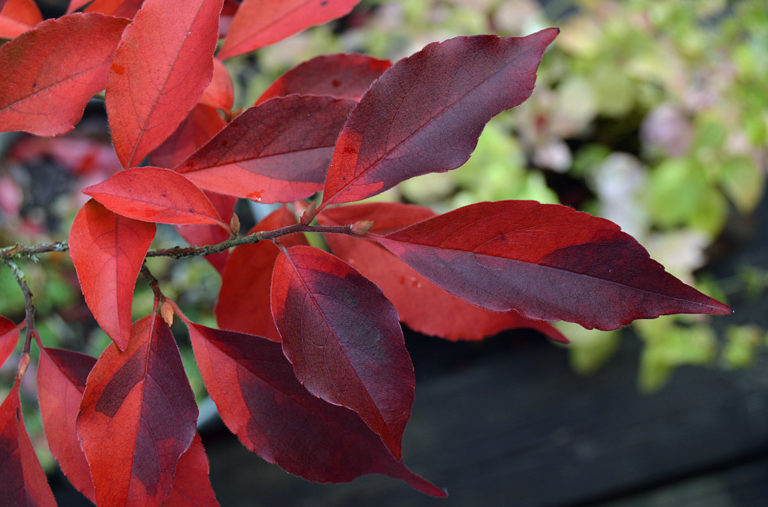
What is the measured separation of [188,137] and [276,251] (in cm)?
7

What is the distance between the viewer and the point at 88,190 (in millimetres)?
207

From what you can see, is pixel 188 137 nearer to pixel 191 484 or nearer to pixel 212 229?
pixel 212 229

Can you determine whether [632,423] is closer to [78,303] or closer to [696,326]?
[696,326]

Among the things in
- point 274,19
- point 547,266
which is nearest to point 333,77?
point 274,19

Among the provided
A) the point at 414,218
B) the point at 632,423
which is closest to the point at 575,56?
the point at 632,423

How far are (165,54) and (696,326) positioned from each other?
0.79 metres

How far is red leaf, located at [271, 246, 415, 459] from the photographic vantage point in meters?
0.20

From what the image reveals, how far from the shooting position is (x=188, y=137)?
0.27 meters

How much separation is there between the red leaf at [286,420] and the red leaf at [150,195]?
5cm

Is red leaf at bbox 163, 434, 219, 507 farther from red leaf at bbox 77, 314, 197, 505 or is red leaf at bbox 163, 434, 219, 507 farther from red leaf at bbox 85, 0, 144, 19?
red leaf at bbox 85, 0, 144, 19

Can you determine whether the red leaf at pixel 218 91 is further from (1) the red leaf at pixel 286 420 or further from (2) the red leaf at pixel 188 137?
(1) the red leaf at pixel 286 420

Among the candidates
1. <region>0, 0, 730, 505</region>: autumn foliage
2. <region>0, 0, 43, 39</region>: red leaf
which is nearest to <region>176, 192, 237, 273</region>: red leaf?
<region>0, 0, 730, 505</region>: autumn foliage

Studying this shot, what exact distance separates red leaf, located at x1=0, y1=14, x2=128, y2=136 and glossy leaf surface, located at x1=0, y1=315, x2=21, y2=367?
82 mm

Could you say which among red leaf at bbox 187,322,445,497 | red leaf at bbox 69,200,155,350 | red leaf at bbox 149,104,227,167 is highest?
red leaf at bbox 149,104,227,167
